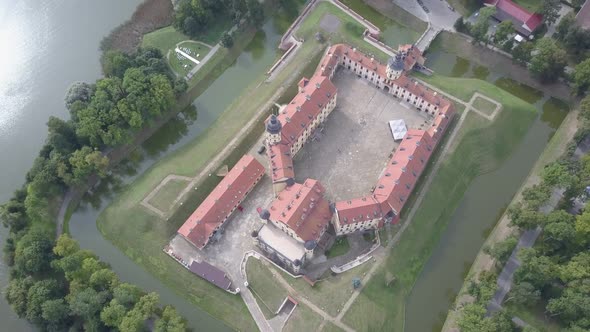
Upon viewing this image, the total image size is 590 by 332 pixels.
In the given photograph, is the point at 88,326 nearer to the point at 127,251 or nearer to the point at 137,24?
the point at 127,251

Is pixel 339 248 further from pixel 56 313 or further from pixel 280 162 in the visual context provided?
pixel 56 313

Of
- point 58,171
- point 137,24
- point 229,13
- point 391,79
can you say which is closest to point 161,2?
point 137,24

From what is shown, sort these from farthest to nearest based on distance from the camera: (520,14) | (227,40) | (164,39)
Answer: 1. (164,39)
2. (520,14)
3. (227,40)

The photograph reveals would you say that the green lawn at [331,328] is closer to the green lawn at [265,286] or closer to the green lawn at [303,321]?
the green lawn at [303,321]

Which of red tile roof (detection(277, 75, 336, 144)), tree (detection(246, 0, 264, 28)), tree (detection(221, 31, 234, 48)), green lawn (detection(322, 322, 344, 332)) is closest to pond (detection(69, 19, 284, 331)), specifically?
tree (detection(246, 0, 264, 28))

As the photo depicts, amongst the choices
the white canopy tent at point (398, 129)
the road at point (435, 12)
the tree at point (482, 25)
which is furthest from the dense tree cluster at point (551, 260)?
the road at point (435, 12)

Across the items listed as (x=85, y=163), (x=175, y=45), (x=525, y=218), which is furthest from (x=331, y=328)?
(x=175, y=45)

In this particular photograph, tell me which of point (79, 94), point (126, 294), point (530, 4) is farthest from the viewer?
point (530, 4)

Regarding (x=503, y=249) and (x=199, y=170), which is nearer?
(x=503, y=249)
